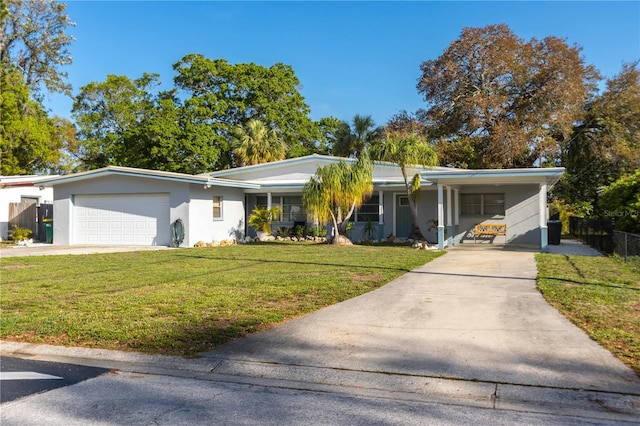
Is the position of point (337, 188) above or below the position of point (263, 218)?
above

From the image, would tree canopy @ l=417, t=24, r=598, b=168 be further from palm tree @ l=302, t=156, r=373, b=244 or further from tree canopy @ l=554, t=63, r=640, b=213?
palm tree @ l=302, t=156, r=373, b=244

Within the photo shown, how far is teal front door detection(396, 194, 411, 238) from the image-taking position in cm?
2277

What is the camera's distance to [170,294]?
29.2ft

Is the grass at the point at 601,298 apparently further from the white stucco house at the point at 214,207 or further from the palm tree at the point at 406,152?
the white stucco house at the point at 214,207

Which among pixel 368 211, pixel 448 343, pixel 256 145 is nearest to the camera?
pixel 448 343

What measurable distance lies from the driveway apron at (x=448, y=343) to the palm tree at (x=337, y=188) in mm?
10113

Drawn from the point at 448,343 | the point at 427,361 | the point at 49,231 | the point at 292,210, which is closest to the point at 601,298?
the point at 448,343

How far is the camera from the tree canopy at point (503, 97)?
2962cm

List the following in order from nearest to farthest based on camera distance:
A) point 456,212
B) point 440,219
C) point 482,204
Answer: point 440,219 → point 456,212 → point 482,204

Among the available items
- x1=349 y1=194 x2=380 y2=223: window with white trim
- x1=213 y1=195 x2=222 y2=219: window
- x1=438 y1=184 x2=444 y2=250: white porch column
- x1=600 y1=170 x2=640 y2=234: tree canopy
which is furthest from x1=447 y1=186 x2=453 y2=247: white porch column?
x1=213 y1=195 x2=222 y2=219: window

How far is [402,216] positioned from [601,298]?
1479 centimetres

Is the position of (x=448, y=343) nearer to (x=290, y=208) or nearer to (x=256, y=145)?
(x=290, y=208)

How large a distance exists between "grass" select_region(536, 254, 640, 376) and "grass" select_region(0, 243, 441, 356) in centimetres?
324

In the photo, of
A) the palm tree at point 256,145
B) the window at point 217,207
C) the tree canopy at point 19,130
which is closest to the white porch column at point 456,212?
the window at point 217,207
